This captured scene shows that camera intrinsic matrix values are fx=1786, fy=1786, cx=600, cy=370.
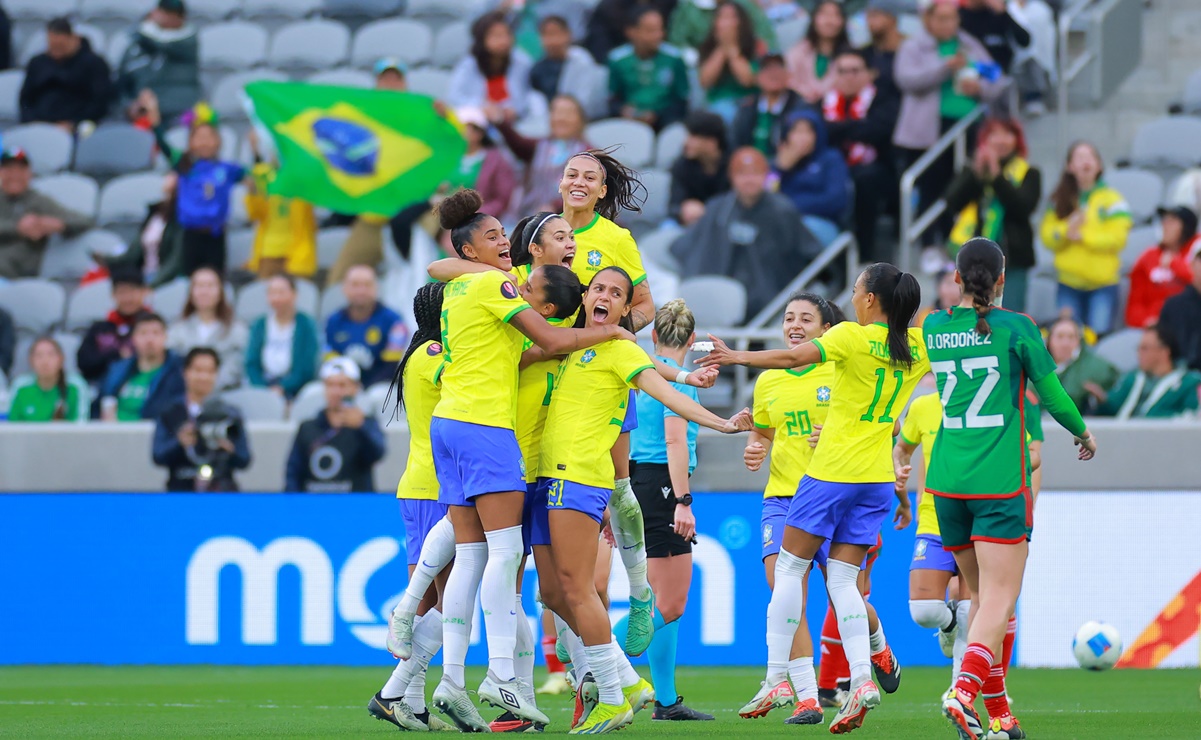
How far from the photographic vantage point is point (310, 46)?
20156 mm

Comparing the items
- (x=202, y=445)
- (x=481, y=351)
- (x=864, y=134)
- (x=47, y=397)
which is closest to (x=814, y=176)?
(x=864, y=134)

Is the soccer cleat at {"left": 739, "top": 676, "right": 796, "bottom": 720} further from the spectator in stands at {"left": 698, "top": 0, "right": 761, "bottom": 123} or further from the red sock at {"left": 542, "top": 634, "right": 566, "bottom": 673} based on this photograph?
the spectator in stands at {"left": 698, "top": 0, "right": 761, "bottom": 123}

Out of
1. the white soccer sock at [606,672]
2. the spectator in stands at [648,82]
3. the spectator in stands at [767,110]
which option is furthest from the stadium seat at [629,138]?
the white soccer sock at [606,672]

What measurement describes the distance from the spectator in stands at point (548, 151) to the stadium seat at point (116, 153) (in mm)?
4950

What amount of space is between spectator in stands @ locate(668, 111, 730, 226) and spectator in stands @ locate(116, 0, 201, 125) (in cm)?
586

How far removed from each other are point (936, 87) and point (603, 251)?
26.1 feet

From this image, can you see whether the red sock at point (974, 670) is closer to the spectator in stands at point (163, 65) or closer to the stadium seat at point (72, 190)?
the stadium seat at point (72, 190)

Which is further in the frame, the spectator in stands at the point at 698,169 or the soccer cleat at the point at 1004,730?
the spectator in stands at the point at 698,169

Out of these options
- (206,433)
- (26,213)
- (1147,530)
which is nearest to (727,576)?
(1147,530)

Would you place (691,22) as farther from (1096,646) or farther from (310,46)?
(1096,646)

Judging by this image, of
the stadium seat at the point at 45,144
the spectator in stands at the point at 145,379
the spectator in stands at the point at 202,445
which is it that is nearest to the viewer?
the spectator in stands at the point at 202,445

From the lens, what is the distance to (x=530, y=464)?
26.2 ft

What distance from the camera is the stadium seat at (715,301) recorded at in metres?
14.7

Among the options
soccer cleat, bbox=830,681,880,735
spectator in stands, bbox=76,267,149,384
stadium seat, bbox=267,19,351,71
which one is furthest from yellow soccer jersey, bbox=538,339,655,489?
stadium seat, bbox=267,19,351,71
